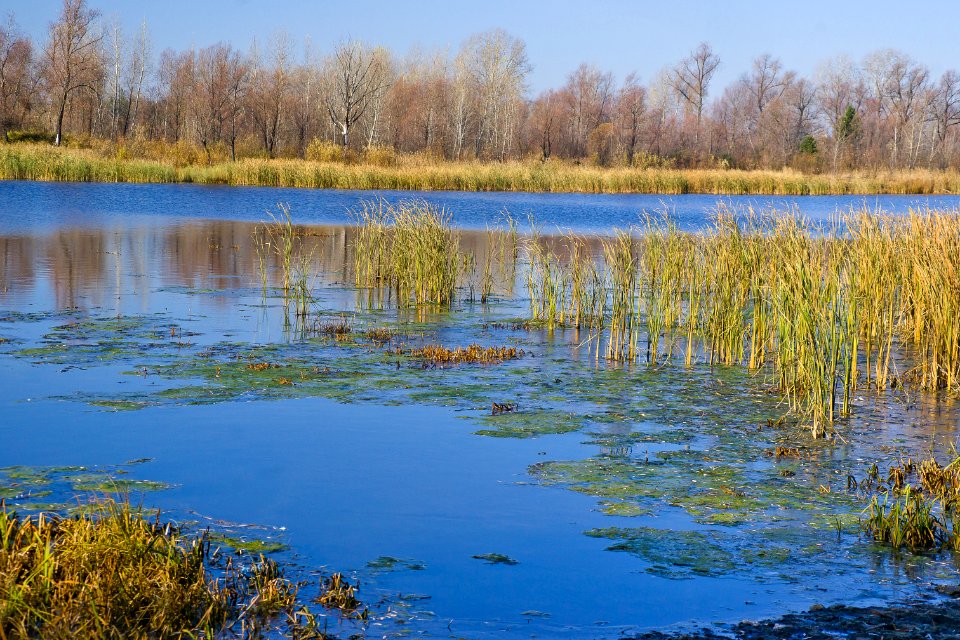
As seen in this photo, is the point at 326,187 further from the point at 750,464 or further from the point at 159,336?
the point at 750,464

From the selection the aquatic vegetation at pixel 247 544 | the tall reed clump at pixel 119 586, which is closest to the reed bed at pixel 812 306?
the aquatic vegetation at pixel 247 544

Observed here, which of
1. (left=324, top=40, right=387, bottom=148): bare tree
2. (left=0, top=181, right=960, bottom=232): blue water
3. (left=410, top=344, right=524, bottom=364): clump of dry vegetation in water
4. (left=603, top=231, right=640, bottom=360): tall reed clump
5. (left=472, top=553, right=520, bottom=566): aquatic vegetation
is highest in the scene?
(left=324, top=40, right=387, bottom=148): bare tree

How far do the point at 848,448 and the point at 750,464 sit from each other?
82 cm

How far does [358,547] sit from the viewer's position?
441cm

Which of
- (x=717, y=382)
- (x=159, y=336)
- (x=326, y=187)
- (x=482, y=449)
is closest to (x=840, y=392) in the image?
(x=717, y=382)

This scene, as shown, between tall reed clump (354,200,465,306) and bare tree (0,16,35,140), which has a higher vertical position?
bare tree (0,16,35,140)

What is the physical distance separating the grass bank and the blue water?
1124 millimetres

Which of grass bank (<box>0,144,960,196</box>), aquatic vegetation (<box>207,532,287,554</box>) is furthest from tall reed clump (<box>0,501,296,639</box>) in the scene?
grass bank (<box>0,144,960,196</box>)

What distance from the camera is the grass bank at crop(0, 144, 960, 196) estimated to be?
34812 millimetres

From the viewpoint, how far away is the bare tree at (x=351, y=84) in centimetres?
5712

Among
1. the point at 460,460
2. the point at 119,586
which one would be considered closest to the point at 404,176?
the point at 460,460

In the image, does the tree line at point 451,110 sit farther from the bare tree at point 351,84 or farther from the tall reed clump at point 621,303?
the tall reed clump at point 621,303

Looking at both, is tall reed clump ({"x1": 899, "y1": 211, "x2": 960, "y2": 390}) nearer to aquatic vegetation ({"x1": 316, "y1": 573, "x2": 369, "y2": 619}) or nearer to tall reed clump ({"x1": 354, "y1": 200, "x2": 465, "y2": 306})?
tall reed clump ({"x1": 354, "y1": 200, "x2": 465, "y2": 306})

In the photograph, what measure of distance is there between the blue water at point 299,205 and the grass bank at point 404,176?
112 cm
